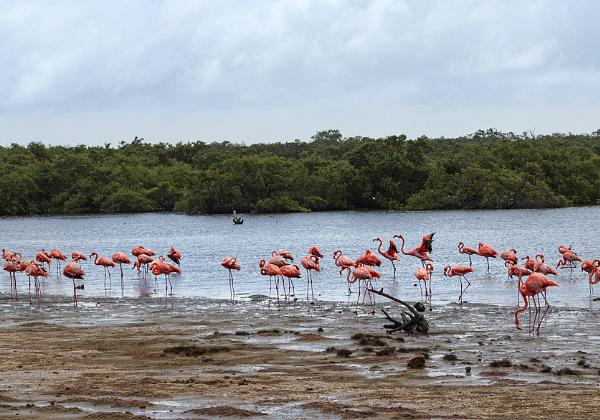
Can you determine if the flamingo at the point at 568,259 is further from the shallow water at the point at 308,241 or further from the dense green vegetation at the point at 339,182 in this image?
the dense green vegetation at the point at 339,182

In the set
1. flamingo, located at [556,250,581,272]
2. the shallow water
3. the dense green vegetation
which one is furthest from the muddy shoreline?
the dense green vegetation

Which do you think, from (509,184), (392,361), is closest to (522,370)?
(392,361)

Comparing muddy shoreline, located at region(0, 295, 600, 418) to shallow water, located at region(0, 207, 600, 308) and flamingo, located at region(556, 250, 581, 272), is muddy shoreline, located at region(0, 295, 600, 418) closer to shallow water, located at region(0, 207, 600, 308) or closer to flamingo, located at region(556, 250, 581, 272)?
shallow water, located at region(0, 207, 600, 308)

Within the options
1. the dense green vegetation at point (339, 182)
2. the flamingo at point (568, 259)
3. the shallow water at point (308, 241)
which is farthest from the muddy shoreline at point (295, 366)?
the dense green vegetation at point (339, 182)

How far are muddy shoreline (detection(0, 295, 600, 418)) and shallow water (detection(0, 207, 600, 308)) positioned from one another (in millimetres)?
4750

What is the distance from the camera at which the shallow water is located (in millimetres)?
24969

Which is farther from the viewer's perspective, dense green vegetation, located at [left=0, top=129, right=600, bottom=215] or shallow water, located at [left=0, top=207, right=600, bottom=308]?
dense green vegetation, located at [left=0, top=129, right=600, bottom=215]

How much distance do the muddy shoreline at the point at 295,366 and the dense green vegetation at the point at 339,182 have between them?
5995 cm

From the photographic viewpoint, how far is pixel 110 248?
4912cm

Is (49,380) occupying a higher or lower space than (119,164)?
lower

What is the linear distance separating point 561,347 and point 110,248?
37591mm

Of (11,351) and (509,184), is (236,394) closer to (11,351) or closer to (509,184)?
(11,351)

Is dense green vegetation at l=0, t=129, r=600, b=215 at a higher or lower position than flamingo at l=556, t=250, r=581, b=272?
higher

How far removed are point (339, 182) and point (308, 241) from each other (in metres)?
36.1
